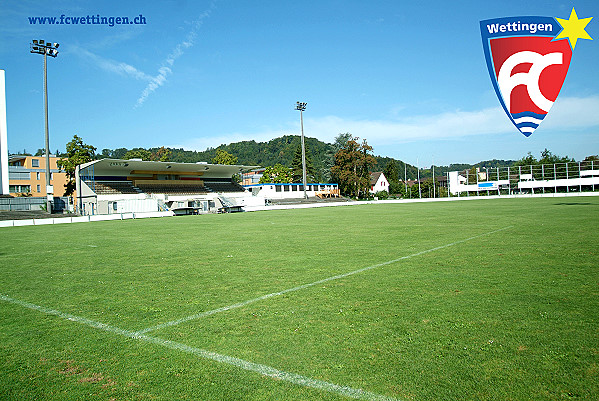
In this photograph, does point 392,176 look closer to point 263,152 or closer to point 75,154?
point 263,152

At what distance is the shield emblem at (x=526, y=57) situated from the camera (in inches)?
648

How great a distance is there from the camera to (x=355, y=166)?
270ft

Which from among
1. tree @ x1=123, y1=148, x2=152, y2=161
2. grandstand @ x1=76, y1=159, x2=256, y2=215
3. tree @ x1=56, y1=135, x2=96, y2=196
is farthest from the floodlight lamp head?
tree @ x1=123, y1=148, x2=152, y2=161

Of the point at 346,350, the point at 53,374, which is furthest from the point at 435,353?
the point at 53,374

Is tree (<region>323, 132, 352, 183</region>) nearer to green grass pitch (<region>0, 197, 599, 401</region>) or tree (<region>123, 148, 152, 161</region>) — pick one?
tree (<region>123, 148, 152, 161</region>)

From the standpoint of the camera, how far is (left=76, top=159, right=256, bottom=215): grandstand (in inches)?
1698

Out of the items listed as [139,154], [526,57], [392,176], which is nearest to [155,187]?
[139,154]

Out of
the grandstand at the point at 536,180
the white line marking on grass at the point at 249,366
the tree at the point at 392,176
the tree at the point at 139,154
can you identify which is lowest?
the white line marking on grass at the point at 249,366

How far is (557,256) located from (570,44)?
13242 mm

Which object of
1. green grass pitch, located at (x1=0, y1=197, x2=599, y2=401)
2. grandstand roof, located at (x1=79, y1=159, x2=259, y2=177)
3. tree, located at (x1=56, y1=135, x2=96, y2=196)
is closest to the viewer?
green grass pitch, located at (x1=0, y1=197, x2=599, y2=401)

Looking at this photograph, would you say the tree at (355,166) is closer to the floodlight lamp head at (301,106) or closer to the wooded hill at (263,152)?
the floodlight lamp head at (301,106)

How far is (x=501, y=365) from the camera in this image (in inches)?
123

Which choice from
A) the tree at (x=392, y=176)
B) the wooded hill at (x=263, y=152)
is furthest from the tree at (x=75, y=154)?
the tree at (x=392, y=176)

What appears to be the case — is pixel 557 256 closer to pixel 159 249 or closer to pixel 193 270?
pixel 193 270
